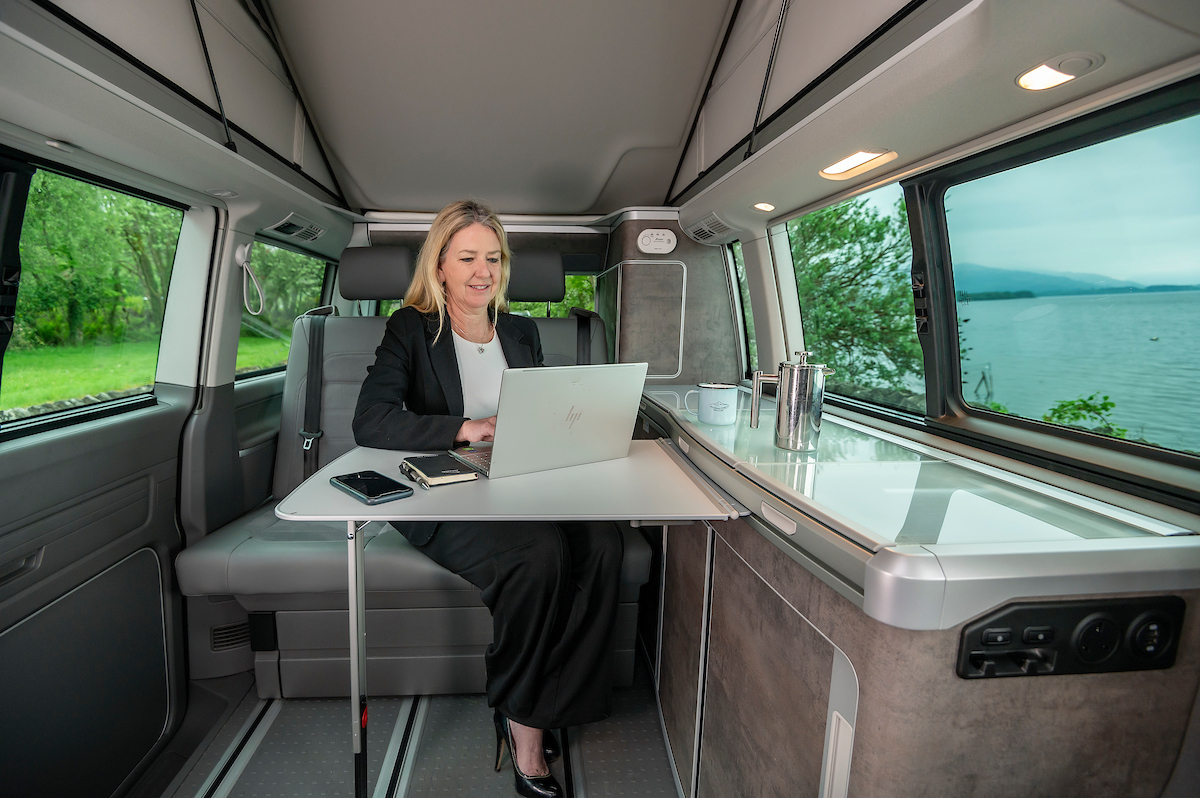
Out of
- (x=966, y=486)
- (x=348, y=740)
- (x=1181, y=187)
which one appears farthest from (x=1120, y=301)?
(x=348, y=740)

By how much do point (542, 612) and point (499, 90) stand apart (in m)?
1.95

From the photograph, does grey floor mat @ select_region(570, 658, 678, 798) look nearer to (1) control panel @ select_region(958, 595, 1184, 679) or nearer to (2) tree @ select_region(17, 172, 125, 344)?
(1) control panel @ select_region(958, 595, 1184, 679)

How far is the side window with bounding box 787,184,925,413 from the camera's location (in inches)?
79.8

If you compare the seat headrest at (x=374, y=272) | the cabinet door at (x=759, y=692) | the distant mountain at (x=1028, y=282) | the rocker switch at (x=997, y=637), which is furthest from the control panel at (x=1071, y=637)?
the seat headrest at (x=374, y=272)

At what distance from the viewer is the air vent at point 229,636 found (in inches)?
84.7

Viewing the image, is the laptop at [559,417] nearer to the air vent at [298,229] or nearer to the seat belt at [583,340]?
the seat belt at [583,340]

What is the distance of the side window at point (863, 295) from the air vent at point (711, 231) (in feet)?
0.97

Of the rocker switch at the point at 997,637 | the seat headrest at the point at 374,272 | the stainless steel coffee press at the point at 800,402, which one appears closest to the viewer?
the rocker switch at the point at 997,637

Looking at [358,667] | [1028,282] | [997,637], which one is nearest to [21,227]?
[358,667]

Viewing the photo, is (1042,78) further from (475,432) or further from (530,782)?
(530,782)

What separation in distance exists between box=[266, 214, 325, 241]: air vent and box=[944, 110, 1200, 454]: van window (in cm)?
246

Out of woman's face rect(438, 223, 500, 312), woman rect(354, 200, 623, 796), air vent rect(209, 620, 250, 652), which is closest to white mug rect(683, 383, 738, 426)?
woman rect(354, 200, 623, 796)

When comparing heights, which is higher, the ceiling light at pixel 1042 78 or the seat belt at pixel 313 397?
the ceiling light at pixel 1042 78

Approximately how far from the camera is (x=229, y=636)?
217 centimetres
